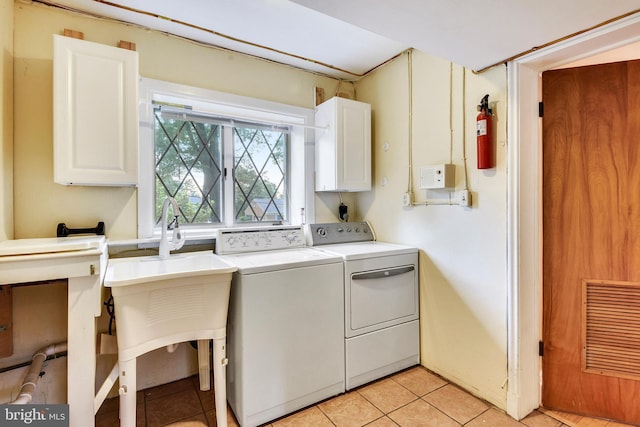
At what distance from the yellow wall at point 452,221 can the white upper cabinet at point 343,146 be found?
16 centimetres

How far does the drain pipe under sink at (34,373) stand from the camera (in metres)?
1.38

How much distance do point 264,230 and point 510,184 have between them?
159cm

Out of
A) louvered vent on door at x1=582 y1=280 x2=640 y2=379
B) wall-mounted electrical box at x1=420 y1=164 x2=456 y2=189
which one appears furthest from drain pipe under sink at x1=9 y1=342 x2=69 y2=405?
louvered vent on door at x1=582 y1=280 x2=640 y2=379

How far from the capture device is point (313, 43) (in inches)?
88.7

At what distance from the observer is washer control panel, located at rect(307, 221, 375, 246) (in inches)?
94.9

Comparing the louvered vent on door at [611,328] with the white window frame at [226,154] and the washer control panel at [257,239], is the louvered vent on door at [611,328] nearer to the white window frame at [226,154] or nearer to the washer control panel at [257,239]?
the washer control panel at [257,239]

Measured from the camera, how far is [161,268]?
62.4 inches

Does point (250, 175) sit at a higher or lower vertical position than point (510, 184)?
higher

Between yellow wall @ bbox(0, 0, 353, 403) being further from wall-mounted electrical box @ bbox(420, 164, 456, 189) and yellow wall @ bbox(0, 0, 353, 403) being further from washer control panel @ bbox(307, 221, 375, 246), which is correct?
wall-mounted electrical box @ bbox(420, 164, 456, 189)

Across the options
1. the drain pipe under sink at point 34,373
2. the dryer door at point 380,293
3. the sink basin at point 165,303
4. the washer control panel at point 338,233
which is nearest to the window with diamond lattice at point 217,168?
the washer control panel at point 338,233

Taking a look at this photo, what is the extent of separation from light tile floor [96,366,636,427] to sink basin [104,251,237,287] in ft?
2.91

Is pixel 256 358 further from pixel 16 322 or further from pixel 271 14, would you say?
pixel 271 14

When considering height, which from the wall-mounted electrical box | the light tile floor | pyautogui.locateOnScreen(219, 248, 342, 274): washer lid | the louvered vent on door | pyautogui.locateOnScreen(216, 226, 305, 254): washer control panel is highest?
the wall-mounted electrical box

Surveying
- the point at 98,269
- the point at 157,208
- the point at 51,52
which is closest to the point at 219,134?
the point at 157,208
